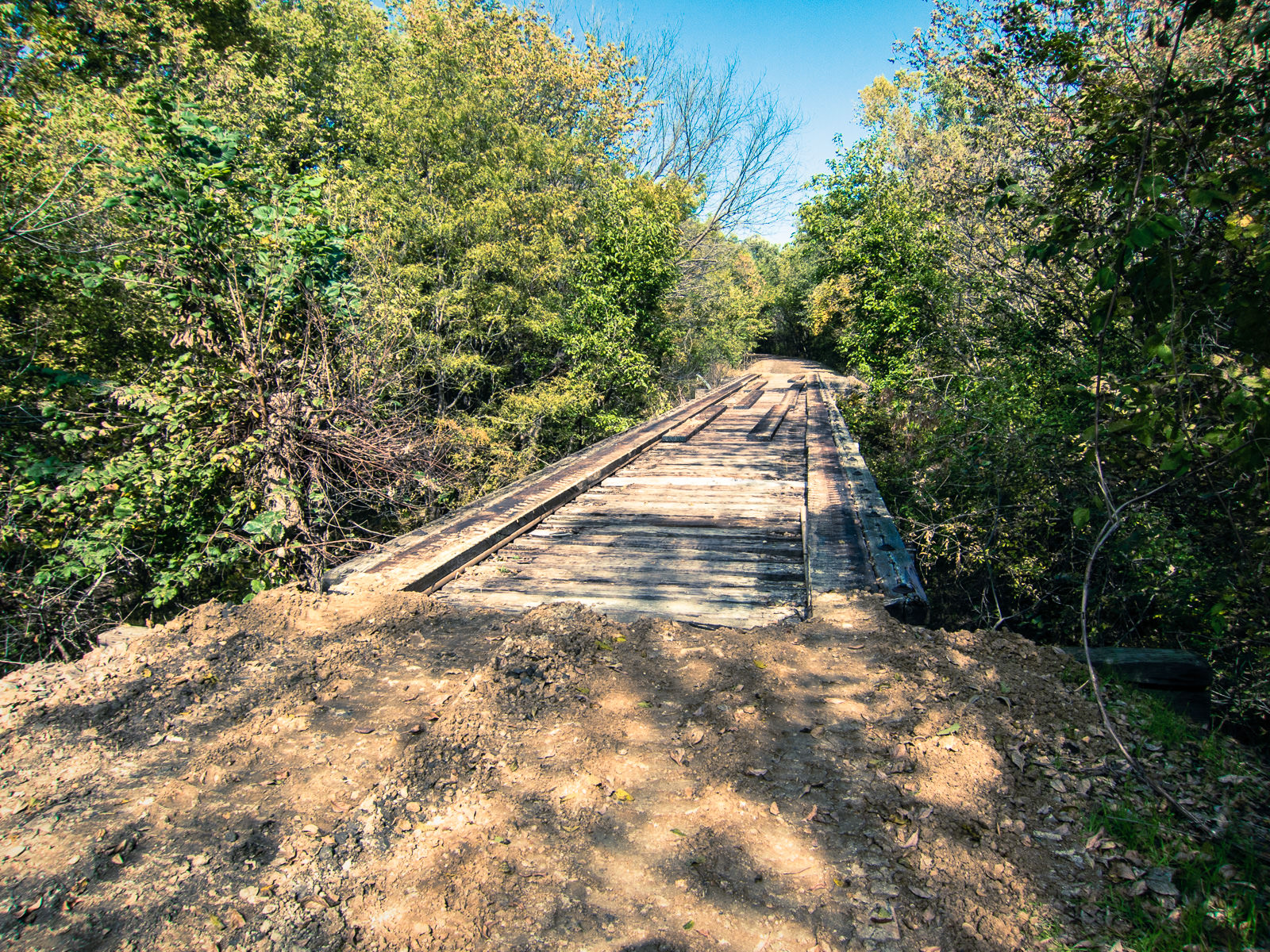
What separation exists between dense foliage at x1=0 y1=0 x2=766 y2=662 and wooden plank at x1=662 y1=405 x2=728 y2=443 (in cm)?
320

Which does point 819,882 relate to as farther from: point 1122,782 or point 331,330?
point 331,330

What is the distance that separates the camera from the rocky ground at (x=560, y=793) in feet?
5.24

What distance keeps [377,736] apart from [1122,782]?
2557 mm

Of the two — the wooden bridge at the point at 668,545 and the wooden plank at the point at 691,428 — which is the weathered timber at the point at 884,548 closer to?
the wooden bridge at the point at 668,545

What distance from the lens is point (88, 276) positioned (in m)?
4.59

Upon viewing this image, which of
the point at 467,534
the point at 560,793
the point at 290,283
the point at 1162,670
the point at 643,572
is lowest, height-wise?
the point at 1162,670

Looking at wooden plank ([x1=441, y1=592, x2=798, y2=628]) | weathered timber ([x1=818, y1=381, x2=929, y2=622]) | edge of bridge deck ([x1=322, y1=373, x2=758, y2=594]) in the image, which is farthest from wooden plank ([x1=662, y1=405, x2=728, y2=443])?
wooden plank ([x1=441, y1=592, x2=798, y2=628])

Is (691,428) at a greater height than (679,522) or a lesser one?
greater

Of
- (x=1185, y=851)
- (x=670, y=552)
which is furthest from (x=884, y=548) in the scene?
(x=1185, y=851)

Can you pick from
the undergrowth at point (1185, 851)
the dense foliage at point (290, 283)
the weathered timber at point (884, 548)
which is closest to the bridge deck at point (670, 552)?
the weathered timber at point (884, 548)

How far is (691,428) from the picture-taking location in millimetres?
9875

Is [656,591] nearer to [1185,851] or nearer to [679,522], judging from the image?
[679,522]

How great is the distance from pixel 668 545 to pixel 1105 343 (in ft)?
13.7

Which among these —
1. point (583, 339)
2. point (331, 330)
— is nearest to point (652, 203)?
point (583, 339)
